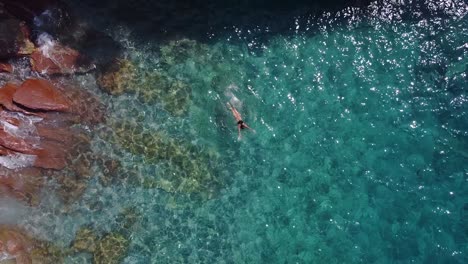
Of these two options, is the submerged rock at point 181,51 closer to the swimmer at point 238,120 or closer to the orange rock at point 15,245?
the swimmer at point 238,120

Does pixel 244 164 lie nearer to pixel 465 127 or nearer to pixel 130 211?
pixel 130 211

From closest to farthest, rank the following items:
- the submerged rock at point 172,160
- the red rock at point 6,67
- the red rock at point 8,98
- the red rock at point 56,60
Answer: the red rock at point 8,98
the red rock at point 6,67
the red rock at point 56,60
the submerged rock at point 172,160

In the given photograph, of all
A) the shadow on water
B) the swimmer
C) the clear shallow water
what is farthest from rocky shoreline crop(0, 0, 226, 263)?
the swimmer

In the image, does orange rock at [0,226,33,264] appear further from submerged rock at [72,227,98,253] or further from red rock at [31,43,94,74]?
red rock at [31,43,94,74]

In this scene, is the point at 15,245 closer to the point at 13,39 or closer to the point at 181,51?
the point at 13,39

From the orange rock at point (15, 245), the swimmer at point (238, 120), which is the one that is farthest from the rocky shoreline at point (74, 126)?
the swimmer at point (238, 120)

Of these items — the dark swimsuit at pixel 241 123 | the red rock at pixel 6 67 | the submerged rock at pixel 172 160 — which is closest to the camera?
the red rock at pixel 6 67

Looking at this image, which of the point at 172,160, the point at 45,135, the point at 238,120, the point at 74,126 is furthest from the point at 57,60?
the point at 238,120

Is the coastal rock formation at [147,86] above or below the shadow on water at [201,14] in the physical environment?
below
